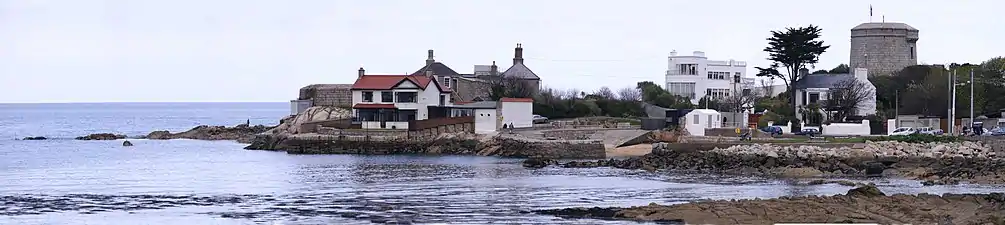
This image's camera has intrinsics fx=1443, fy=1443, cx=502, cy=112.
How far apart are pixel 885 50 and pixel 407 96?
3313 cm

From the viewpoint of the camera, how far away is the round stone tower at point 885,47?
8394cm

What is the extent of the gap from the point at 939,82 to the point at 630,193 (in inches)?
1585

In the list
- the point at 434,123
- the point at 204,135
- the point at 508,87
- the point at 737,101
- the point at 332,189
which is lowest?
the point at 332,189

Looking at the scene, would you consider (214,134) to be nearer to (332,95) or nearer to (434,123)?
(332,95)

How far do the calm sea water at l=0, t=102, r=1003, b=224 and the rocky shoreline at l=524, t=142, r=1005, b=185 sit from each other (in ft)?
7.42

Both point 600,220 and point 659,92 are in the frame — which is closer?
point 600,220

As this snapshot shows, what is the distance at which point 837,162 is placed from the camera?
152 ft

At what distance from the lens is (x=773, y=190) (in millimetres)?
36562

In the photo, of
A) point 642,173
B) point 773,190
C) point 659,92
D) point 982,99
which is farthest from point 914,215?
point 659,92

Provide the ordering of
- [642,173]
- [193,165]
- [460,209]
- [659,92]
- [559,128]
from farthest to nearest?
1. [659,92]
2. [559,128]
3. [193,165]
4. [642,173]
5. [460,209]

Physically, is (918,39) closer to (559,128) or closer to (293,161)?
(559,128)

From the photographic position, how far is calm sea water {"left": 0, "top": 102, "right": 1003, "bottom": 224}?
2998cm

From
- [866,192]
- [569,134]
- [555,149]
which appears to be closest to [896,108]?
[569,134]

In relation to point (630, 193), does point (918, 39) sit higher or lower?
higher
